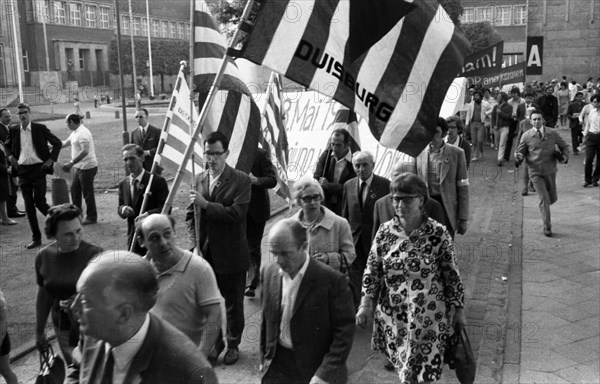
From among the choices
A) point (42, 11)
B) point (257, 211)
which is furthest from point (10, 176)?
point (42, 11)

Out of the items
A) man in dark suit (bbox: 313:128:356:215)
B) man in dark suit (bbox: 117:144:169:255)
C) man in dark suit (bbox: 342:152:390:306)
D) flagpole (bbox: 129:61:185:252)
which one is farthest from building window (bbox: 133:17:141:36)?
man in dark suit (bbox: 342:152:390:306)

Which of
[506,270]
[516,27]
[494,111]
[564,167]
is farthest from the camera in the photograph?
[516,27]

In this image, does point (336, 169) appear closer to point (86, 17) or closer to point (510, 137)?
point (510, 137)

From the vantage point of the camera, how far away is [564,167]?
52.7 ft

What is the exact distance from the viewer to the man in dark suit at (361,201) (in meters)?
5.96

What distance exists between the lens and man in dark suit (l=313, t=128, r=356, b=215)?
6.65m

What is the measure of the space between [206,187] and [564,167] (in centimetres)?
1289

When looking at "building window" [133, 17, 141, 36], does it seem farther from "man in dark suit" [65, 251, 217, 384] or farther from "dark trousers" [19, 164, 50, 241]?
"man in dark suit" [65, 251, 217, 384]

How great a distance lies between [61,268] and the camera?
4215 millimetres

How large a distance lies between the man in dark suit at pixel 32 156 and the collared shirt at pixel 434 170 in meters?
5.65

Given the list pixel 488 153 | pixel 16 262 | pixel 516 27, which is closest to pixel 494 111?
pixel 488 153

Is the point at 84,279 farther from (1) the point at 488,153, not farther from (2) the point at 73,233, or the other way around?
(1) the point at 488,153

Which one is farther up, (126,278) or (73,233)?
(126,278)

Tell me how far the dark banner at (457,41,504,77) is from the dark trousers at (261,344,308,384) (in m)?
10.3
